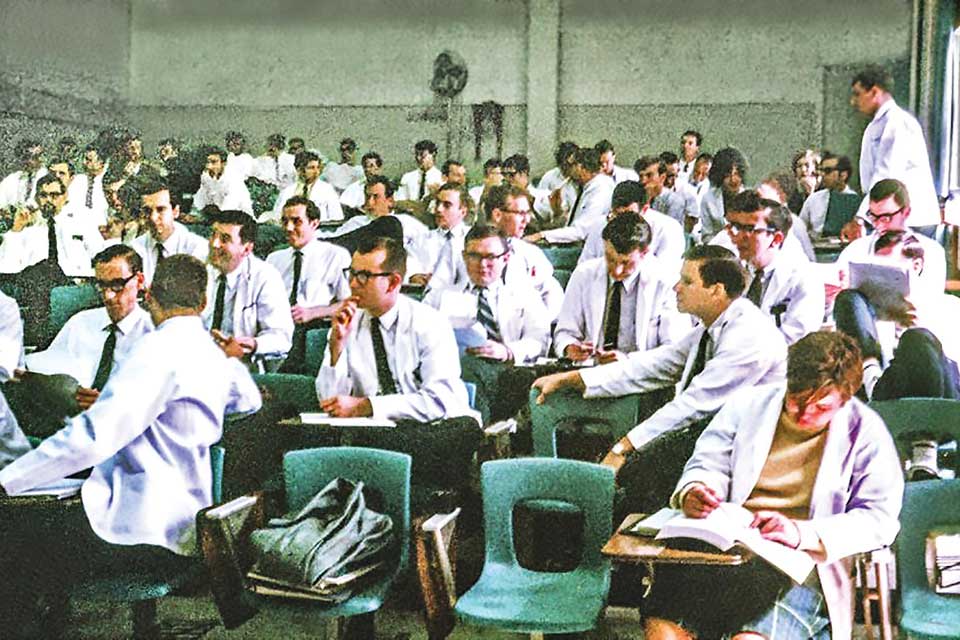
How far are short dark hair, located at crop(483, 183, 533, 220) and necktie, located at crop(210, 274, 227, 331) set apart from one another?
112 centimetres

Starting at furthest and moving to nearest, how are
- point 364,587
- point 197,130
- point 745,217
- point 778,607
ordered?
1. point 197,130
2. point 745,217
3. point 364,587
4. point 778,607

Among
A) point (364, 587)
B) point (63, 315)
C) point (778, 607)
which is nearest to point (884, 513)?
point (778, 607)

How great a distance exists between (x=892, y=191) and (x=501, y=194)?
5.05ft

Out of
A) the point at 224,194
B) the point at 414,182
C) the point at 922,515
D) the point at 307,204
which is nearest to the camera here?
the point at 922,515

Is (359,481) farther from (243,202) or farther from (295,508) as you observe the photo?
(243,202)

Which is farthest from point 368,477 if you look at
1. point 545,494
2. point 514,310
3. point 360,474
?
point 514,310

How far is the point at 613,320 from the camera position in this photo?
3850mm

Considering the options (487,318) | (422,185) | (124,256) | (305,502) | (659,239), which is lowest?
(305,502)

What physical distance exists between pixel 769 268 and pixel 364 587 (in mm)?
1753

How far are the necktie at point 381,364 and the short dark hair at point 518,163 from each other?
1.02 m

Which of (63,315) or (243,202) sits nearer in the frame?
(63,315)

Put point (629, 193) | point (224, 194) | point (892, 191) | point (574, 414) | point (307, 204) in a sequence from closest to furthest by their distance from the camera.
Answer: point (574, 414) < point (892, 191) < point (224, 194) < point (629, 193) < point (307, 204)

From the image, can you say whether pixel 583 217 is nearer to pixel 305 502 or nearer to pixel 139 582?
pixel 305 502

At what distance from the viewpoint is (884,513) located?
2475 millimetres
